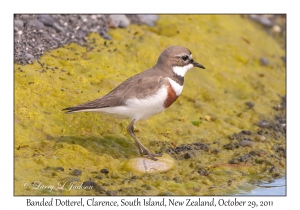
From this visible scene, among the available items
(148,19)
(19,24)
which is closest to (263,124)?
(148,19)

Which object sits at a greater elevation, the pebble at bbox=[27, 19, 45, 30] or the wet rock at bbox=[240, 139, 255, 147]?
the pebble at bbox=[27, 19, 45, 30]

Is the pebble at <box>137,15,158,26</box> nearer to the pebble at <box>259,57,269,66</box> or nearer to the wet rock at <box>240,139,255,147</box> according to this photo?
the pebble at <box>259,57,269,66</box>

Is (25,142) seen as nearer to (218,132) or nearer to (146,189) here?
(146,189)

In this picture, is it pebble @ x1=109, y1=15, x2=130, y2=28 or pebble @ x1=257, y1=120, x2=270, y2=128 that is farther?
pebble @ x1=109, y1=15, x2=130, y2=28

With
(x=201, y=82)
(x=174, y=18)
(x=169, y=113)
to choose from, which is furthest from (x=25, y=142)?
(x=174, y=18)

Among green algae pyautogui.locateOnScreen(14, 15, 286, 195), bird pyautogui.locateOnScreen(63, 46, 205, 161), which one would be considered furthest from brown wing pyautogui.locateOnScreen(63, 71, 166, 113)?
green algae pyautogui.locateOnScreen(14, 15, 286, 195)

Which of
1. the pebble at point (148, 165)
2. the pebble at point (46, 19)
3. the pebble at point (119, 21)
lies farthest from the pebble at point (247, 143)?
the pebble at point (46, 19)

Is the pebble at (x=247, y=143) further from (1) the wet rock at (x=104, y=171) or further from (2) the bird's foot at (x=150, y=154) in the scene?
(1) the wet rock at (x=104, y=171)
